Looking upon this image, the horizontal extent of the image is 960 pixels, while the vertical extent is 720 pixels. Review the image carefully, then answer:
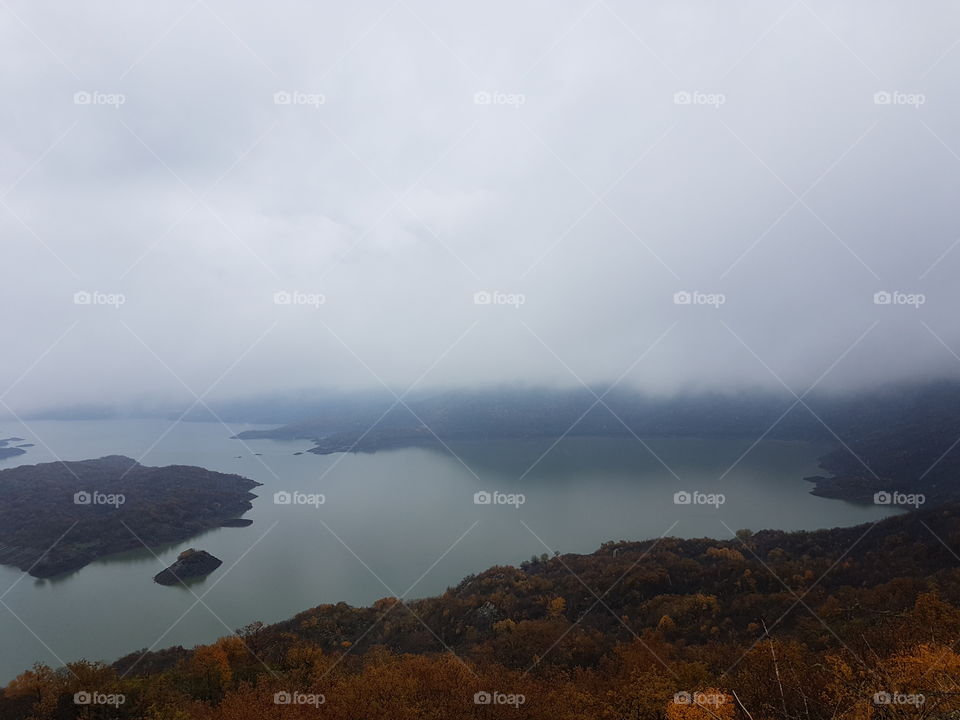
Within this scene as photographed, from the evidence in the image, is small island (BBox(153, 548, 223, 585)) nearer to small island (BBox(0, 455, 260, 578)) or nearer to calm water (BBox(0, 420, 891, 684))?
calm water (BBox(0, 420, 891, 684))

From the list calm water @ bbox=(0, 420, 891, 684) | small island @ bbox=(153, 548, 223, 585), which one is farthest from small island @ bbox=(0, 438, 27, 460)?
small island @ bbox=(153, 548, 223, 585)

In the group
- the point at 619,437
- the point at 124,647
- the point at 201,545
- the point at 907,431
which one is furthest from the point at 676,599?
the point at 619,437

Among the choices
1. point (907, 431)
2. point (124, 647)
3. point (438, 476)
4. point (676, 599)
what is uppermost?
point (907, 431)

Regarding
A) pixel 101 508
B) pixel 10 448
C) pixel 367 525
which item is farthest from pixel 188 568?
pixel 10 448

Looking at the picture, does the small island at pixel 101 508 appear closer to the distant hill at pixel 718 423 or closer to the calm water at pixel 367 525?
the calm water at pixel 367 525

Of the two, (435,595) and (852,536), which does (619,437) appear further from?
(435,595)

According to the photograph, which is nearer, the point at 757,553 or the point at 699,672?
the point at 699,672

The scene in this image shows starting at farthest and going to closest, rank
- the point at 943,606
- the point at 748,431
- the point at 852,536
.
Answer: the point at 748,431
the point at 852,536
the point at 943,606
